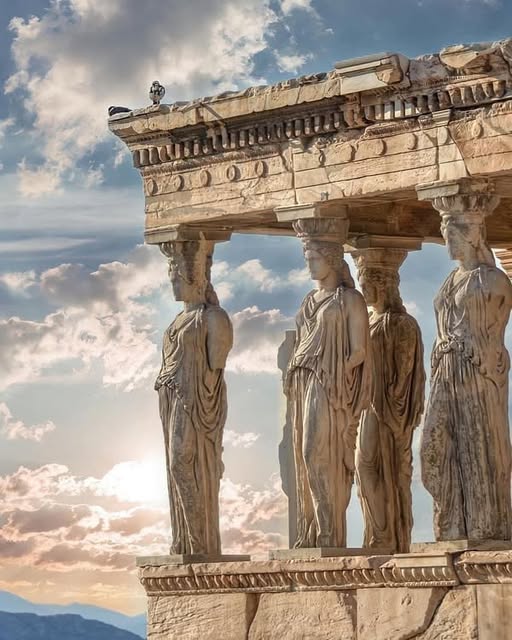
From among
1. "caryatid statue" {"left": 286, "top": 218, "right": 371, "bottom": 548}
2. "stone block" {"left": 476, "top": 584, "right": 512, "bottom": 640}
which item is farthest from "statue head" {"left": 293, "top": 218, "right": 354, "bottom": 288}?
"stone block" {"left": 476, "top": 584, "right": 512, "bottom": 640}

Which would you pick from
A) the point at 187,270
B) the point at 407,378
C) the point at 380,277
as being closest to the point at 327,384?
the point at 407,378

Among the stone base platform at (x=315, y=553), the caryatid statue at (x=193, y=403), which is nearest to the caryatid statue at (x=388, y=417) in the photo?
the caryatid statue at (x=193, y=403)

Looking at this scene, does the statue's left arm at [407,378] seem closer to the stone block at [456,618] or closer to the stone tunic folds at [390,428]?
the stone tunic folds at [390,428]

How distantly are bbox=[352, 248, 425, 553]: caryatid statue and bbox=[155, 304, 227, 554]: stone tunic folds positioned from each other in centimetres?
147

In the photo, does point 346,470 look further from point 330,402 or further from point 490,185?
point 490,185

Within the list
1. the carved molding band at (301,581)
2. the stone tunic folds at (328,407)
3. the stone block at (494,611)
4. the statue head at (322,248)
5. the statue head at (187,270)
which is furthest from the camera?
the statue head at (187,270)

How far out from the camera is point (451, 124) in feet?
86.5

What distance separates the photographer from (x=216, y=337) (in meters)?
28.3

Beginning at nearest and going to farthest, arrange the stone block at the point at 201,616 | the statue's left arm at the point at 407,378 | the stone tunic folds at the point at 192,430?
1. the stone block at the point at 201,616
2. the stone tunic folds at the point at 192,430
3. the statue's left arm at the point at 407,378

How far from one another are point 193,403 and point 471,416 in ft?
10.2

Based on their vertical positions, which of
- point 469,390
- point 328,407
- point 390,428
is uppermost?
point 390,428

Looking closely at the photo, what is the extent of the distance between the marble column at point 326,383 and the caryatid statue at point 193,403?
118 cm

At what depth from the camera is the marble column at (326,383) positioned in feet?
88.8

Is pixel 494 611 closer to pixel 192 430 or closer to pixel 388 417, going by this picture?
pixel 388 417
